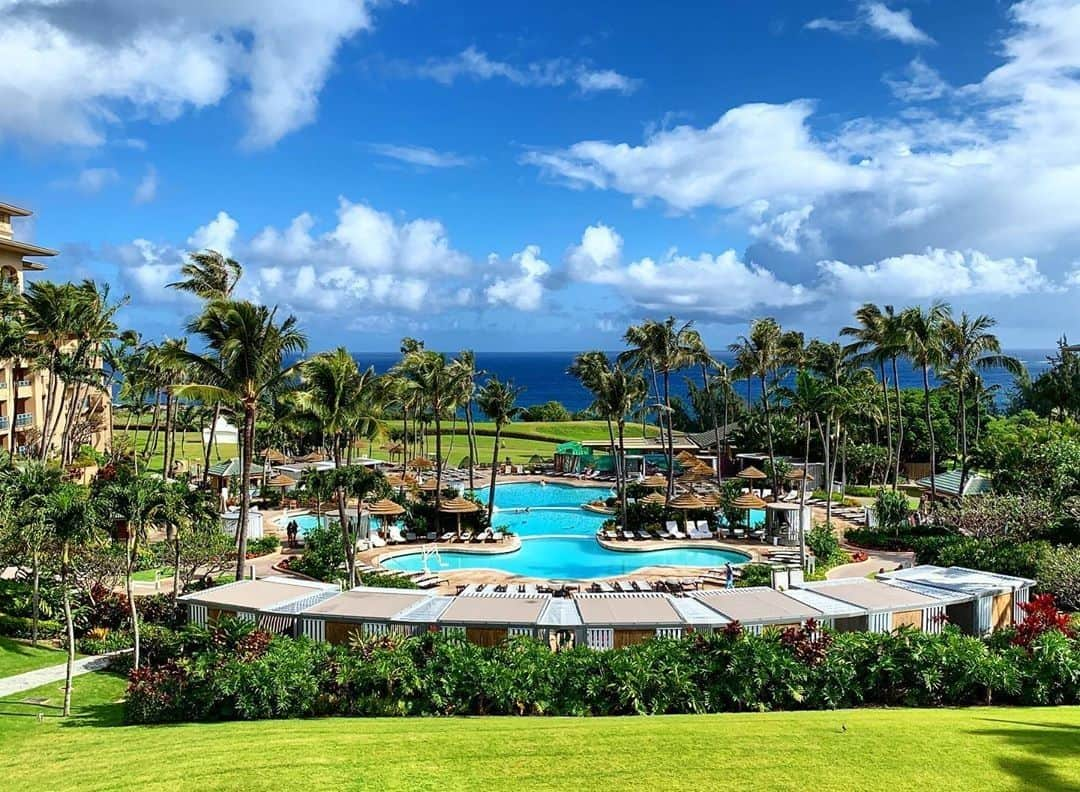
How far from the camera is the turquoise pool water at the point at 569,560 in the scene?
29.9 m

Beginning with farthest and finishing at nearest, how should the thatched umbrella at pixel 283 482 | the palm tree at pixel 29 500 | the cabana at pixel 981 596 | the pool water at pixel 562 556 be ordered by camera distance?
the thatched umbrella at pixel 283 482, the pool water at pixel 562 556, the cabana at pixel 981 596, the palm tree at pixel 29 500

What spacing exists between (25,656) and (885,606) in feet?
66.2


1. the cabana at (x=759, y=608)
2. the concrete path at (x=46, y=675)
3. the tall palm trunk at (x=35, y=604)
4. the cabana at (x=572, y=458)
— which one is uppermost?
the cabana at (x=572, y=458)

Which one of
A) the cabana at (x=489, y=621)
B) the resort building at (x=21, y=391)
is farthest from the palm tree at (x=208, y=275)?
the cabana at (x=489, y=621)

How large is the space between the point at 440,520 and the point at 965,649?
79.9 feet

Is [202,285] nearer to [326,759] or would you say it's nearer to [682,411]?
[326,759]

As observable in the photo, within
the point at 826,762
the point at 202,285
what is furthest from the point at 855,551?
the point at 202,285

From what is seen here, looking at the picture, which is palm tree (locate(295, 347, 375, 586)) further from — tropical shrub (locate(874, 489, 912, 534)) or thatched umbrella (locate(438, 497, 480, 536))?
tropical shrub (locate(874, 489, 912, 534))

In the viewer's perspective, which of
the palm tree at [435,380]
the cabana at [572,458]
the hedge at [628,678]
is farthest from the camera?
the cabana at [572,458]

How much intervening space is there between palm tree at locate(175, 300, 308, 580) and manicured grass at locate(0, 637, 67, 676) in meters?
4.84

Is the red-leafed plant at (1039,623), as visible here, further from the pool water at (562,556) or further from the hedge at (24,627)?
the hedge at (24,627)

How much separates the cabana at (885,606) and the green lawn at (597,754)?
3889 mm

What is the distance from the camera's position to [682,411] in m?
83.8

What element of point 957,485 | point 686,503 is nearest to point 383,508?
point 686,503
